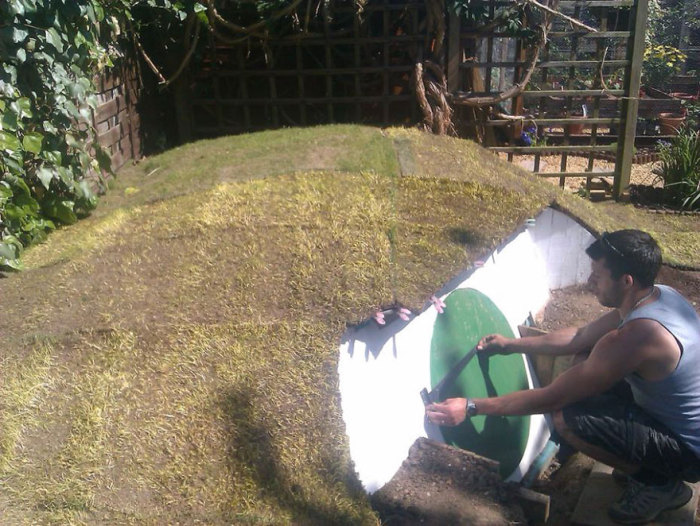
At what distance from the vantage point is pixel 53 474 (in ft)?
9.39

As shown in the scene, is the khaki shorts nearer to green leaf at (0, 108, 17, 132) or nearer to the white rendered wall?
the white rendered wall

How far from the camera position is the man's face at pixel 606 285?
10.9 ft

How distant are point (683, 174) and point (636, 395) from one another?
504 centimetres

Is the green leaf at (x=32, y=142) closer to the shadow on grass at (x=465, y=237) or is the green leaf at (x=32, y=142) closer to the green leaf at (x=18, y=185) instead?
the green leaf at (x=18, y=185)

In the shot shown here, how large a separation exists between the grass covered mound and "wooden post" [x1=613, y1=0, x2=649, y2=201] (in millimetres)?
3065

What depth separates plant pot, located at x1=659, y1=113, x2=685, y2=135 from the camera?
10922 millimetres

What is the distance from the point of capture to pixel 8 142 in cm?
381

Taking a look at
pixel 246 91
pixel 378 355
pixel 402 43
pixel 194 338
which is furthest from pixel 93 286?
pixel 402 43

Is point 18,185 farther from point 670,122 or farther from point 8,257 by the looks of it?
point 670,122

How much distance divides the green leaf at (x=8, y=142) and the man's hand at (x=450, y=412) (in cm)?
257

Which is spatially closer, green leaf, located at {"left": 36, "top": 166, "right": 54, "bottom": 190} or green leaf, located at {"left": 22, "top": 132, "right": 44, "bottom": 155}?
green leaf, located at {"left": 22, "top": 132, "right": 44, "bottom": 155}

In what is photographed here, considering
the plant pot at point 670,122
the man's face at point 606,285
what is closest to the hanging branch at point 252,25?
the man's face at point 606,285

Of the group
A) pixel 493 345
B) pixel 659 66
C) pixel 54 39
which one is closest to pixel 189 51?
pixel 54 39

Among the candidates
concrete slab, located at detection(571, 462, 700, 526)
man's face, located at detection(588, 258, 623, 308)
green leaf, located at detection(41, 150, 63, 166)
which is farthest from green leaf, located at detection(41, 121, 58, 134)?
concrete slab, located at detection(571, 462, 700, 526)
